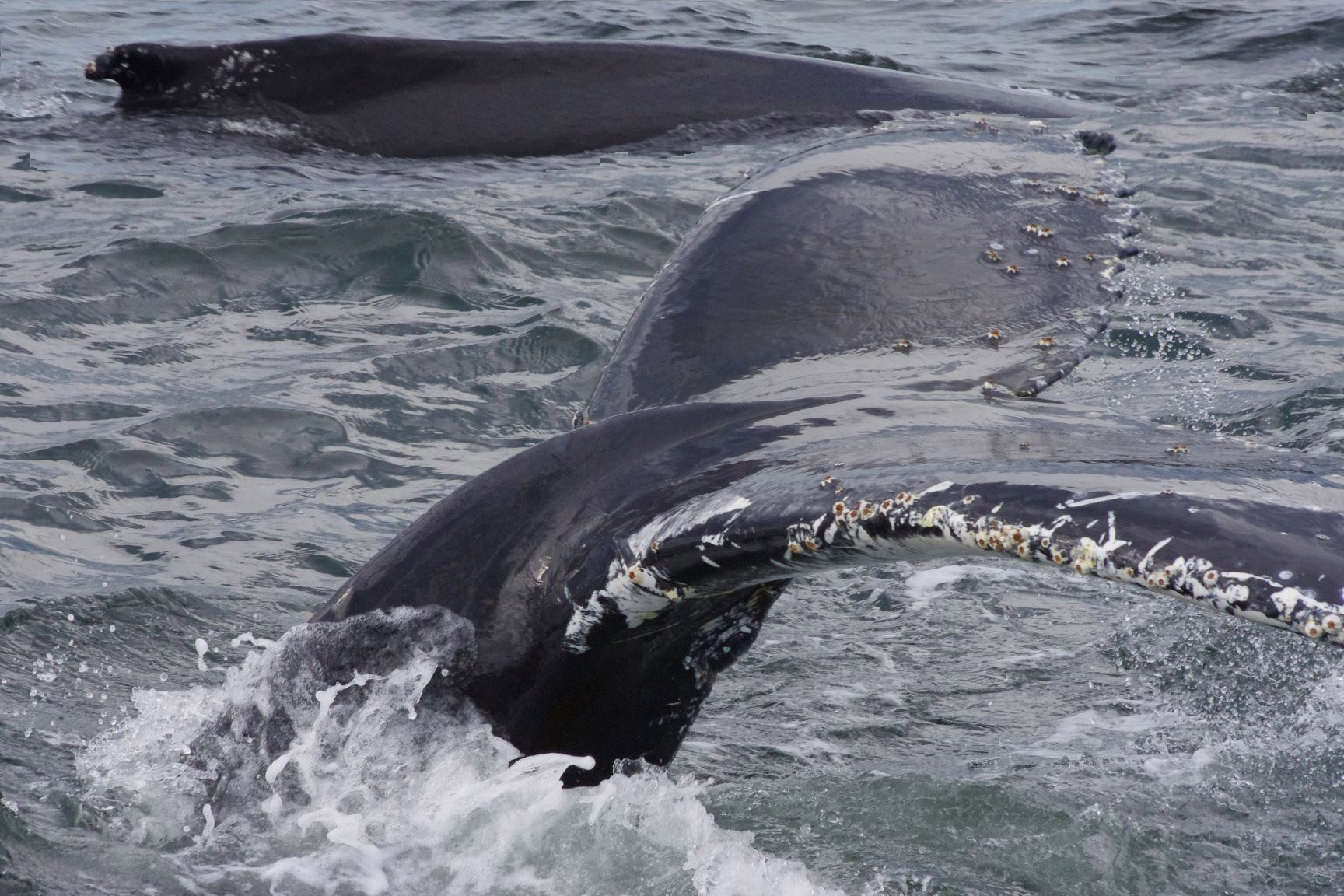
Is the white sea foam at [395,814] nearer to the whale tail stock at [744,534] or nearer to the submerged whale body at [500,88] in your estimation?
the whale tail stock at [744,534]

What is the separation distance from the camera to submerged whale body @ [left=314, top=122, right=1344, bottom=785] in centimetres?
Result: 230

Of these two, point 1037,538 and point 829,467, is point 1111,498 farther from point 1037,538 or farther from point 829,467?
point 829,467

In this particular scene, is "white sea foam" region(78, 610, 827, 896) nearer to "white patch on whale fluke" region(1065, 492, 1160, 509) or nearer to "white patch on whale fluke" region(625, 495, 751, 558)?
"white patch on whale fluke" region(625, 495, 751, 558)

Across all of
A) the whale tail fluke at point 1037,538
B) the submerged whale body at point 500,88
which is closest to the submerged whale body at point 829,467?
the whale tail fluke at point 1037,538

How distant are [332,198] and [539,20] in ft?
20.4

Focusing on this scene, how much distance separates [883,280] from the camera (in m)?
3.81

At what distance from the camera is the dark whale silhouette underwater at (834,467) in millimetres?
2307

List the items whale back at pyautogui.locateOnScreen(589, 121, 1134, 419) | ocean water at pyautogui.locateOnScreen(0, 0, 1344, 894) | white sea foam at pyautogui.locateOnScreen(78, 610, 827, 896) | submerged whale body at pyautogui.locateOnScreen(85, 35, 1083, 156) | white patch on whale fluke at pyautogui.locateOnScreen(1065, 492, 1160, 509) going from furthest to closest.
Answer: submerged whale body at pyautogui.locateOnScreen(85, 35, 1083, 156) → whale back at pyautogui.locateOnScreen(589, 121, 1134, 419) → ocean water at pyautogui.locateOnScreen(0, 0, 1344, 894) → white sea foam at pyautogui.locateOnScreen(78, 610, 827, 896) → white patch on whale fluke at pyautogui.locateOnScreen(1065, 492, 1160, 509)

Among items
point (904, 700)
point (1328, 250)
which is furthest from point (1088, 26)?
point (904, 700)


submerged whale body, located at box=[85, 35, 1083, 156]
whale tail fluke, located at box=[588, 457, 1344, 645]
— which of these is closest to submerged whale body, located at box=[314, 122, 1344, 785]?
whale tail fluke, located at box=[588, 457, 1344, 645]

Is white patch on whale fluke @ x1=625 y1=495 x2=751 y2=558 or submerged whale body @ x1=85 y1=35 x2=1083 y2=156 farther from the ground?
submerged whale body @ x1=85 y1=35 x2=1083 y2=156

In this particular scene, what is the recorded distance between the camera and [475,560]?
3104mm

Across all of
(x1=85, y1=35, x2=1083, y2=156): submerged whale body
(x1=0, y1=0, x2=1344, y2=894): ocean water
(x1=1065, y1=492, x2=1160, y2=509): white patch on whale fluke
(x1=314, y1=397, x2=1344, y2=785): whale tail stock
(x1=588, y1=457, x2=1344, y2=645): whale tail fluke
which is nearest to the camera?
(x1=588, y1=457, x2=1344, y2=645): whale tail fluke

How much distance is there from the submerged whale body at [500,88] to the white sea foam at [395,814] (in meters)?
5.20
